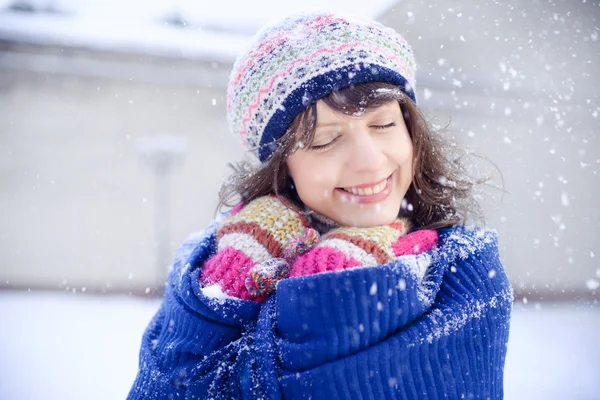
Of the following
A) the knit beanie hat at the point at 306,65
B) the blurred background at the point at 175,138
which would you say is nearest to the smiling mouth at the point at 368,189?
the knit beanie hat at the point at 306,65

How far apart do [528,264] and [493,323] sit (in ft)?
13.0

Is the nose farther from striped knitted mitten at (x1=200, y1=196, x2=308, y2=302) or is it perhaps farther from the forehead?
striped knitted mitten at (x1=200, y1=196, x2=308, y2=302)

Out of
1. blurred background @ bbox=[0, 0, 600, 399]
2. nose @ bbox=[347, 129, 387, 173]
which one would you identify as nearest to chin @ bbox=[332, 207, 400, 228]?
nose @ bbox=[347, 129, 387, 173]

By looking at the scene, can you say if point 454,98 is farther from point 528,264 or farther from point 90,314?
point 90,314

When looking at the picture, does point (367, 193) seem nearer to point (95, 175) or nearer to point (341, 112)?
point (341, 112)

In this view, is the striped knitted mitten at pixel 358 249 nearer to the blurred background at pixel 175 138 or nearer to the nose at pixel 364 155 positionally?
the nose at pixel 364 155

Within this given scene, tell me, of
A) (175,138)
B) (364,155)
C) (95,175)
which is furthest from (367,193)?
(95,175)

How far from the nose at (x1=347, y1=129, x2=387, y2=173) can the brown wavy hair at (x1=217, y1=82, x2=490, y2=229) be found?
0.10 metres

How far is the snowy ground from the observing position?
8.87 feet

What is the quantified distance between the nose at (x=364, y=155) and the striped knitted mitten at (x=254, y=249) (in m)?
0.20

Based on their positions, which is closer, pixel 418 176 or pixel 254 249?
pixel 254 249

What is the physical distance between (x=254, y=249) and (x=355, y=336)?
32 centimetres

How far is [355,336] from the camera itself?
0.87m

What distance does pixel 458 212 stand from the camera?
134 cm
